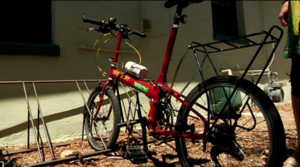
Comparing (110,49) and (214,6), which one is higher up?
(214,6)

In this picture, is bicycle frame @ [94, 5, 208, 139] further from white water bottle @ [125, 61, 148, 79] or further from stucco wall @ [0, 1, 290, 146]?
stucco wall @ [0, 1, 290, 146]

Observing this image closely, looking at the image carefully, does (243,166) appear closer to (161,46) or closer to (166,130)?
(166,130)

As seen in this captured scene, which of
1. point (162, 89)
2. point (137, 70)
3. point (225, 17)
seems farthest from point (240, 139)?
point (225, 17)

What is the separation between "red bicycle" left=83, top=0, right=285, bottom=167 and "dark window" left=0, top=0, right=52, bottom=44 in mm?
914

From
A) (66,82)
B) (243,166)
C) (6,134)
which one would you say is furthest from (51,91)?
(243,166)

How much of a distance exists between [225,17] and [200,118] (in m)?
3.93

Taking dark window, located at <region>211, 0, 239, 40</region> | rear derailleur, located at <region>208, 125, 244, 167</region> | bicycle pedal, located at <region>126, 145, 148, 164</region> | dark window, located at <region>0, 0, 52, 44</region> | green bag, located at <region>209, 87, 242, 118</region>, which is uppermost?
dark window, located at <region>211, 0, 239, 40</region>

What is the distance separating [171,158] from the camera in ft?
6.61

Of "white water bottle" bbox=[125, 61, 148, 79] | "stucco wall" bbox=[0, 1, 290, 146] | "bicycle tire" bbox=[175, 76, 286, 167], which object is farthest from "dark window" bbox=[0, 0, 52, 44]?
"bicycle tire" bbox=[175, 76, 286, 167]

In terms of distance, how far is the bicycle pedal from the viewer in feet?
6.00

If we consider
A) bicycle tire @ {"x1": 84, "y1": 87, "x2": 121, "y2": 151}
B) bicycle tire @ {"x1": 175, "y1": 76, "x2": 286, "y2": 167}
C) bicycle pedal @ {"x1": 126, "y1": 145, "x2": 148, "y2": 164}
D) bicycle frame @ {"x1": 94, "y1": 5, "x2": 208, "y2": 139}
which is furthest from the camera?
bicycle tire @ {"x1": 84, "y1": 87, "x2": 121, "y2": 151}

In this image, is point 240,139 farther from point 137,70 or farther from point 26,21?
point 26,21

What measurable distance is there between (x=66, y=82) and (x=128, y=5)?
53.4 inches

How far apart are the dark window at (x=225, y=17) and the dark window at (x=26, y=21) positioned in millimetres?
3189
